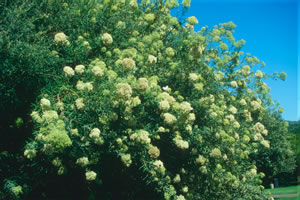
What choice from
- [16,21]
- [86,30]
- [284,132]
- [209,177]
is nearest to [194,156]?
[209,177]

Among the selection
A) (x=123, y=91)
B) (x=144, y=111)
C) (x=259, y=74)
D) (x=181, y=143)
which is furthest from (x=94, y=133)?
(x=259, y=74)

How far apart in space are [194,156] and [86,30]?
3038 mm

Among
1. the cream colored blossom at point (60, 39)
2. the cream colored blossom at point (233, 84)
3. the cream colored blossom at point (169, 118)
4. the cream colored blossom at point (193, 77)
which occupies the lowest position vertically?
the cream colored blossom at point (169, 118)

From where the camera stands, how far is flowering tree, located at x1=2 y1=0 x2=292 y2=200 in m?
3.91

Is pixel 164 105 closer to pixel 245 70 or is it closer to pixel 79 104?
pixel 79 104

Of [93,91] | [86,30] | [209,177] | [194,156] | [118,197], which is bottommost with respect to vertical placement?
[118,197]

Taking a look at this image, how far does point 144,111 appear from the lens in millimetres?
4684

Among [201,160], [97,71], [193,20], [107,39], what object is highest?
[193,20]

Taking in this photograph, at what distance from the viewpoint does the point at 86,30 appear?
529 centimetres

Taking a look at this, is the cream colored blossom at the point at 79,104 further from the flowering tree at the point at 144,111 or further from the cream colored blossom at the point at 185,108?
the cream colored blossom at the point at 185,108

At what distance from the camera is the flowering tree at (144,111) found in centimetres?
391

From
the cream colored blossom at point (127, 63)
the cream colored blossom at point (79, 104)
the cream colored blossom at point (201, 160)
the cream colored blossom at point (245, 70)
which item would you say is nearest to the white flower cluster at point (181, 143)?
the cream colored blossom at point (201, 160)

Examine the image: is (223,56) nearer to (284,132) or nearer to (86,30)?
(86,30)

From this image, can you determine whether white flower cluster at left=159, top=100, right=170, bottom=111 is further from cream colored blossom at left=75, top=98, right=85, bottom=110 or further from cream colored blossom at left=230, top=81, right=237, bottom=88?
cream colored blossom at left=230, top=81, right=237, bottom=88
